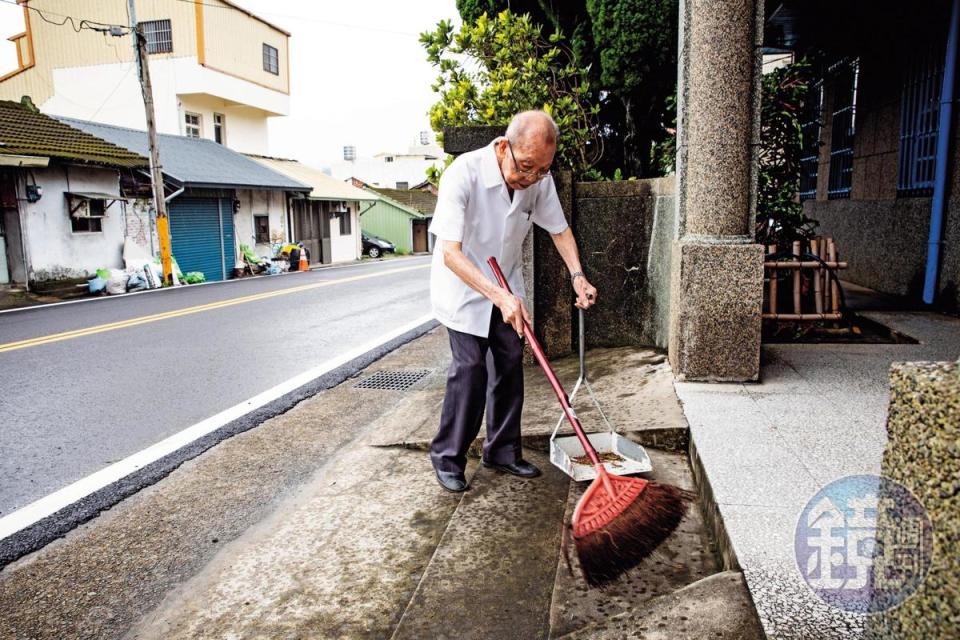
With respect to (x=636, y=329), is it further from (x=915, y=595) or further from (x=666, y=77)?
(x=915, y=595)

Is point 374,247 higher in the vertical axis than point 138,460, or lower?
higher

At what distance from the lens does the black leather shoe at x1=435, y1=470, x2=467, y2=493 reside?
3.41m

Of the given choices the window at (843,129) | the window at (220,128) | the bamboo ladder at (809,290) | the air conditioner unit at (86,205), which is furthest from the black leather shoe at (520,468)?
the window at (220,128)

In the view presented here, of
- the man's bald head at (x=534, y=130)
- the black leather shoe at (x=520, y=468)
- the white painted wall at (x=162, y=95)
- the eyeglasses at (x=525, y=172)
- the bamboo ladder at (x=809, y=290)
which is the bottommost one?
the black leather shoe at (x=520, y=468)

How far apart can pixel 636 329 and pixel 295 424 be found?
9.09 feet

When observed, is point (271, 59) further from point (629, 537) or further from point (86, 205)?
point (629, 537)

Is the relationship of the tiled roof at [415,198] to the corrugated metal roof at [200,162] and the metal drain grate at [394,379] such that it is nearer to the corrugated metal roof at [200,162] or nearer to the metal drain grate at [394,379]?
the corrugated metal roof at [200,162]

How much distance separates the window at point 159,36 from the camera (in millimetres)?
27750

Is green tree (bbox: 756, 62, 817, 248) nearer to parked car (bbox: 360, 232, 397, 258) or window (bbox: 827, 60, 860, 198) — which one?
window (bbox: 827, 60, 860, 198)

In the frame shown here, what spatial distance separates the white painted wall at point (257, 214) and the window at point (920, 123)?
825 inches

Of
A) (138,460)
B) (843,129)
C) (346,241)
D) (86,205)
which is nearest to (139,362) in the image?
(138,460)

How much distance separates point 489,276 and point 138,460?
105 inches

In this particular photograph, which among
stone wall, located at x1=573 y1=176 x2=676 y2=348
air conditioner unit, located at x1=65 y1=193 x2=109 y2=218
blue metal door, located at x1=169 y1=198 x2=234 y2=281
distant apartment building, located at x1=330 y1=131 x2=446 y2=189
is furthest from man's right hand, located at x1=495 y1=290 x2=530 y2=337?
distant apartment building, located at x1=330 y1=131 x2=446 y2=189

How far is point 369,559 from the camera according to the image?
285 cm
